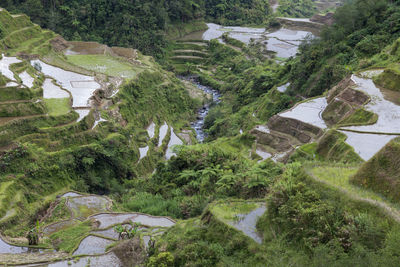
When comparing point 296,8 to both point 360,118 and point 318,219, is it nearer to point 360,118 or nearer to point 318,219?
point 360,118

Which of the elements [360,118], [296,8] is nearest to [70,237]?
[360,118]

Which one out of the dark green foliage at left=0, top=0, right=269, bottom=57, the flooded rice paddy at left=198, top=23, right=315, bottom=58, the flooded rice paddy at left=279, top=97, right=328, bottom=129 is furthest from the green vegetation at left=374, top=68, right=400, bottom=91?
the dark green foliage at left=0, top=0, right=269, bottom=57

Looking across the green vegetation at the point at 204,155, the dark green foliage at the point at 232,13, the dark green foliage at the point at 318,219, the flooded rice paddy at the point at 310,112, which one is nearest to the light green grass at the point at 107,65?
the green vegetation at the point at 204,155

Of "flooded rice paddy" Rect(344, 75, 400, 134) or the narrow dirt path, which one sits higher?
the narrow dirt path

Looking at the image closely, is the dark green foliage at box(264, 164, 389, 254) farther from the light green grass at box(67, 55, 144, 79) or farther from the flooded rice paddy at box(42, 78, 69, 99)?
the light green grass at box(67, 55, 144, 79)

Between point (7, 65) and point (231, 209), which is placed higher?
point (231, 209)

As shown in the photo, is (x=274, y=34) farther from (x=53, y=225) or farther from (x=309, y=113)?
(x=53, y=225)

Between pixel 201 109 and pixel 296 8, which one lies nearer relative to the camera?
pixel 201 109
